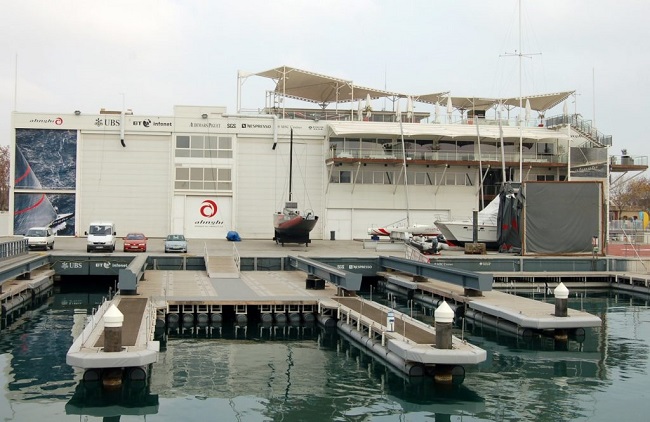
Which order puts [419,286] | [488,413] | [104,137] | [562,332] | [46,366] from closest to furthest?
[488,413] < [46,366] < [562,332] < [419,286] < [104,137]

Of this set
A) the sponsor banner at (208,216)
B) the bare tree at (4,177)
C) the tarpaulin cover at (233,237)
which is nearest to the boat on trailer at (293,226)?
the tarpaulin cover at (233,237)

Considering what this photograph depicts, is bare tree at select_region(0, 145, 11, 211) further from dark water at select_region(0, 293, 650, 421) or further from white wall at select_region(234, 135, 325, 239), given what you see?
dark water at select_region(0, 293, 650, 421)

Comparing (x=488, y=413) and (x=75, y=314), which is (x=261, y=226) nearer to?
(x=75, y=314)

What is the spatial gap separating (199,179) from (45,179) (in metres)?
13.0

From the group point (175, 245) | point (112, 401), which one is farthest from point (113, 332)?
point (175, 245)

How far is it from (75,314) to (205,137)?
1259 inches

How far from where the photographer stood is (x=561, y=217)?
155ft

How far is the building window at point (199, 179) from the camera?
203ft

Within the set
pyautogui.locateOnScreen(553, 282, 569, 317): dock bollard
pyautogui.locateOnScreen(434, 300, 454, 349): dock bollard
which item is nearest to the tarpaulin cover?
Result: pyautogui.locateOnScreen(553, 282, 569, 317): dock bollard

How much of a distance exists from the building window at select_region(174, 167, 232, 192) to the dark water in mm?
33593

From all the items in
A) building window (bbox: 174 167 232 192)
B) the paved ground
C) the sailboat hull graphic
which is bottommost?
the paved ground

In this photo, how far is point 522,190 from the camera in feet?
155

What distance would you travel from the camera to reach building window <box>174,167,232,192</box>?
61.8 metres

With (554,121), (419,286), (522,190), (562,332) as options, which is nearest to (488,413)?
(562,332)
